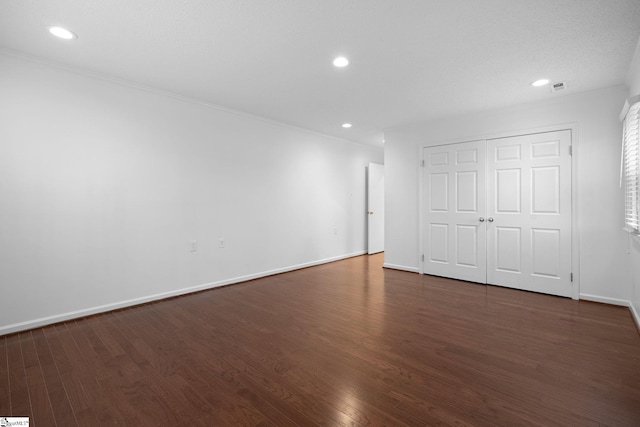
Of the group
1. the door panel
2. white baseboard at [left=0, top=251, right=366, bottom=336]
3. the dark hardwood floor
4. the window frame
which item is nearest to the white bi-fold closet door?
the dark hardwood floor

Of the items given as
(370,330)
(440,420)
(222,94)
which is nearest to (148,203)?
(222,94)

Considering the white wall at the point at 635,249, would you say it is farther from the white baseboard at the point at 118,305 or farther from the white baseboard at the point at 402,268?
the white baseboard at the point at 118,305

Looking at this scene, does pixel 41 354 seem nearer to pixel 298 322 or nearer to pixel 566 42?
pixel 298 322

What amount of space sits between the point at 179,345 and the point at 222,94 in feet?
9.68

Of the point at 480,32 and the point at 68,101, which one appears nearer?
the point at 480,32

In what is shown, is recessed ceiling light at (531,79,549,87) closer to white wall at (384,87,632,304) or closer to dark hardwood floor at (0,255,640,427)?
white wall at (384,87,632,304)

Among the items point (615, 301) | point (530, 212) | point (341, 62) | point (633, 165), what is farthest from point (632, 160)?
point (341, 62)

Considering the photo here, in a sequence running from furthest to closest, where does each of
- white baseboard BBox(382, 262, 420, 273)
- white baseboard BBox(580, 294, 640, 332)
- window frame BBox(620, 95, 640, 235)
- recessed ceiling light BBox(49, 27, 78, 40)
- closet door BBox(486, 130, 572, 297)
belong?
1. white baseboard BBox(382, 262, 420, 273)
2. closet door BBox(486, 130, 572, 297)
3. white baseboard BBox(580, 294, 640, 332)
4. window frame BBox(620, 95, 640, 235)
5. recessed ceiling light BBox(49, 27, 78, 40)

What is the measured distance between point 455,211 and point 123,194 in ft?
15.1

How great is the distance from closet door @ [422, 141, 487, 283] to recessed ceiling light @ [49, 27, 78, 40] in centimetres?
459

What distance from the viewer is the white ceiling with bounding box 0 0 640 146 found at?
6.87 ft

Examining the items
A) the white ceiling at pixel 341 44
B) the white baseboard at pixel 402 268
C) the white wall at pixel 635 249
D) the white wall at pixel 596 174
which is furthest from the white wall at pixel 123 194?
the white wall at pixel 635 249

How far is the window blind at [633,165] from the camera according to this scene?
2.56 meters

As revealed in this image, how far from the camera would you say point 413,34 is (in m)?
2.38
